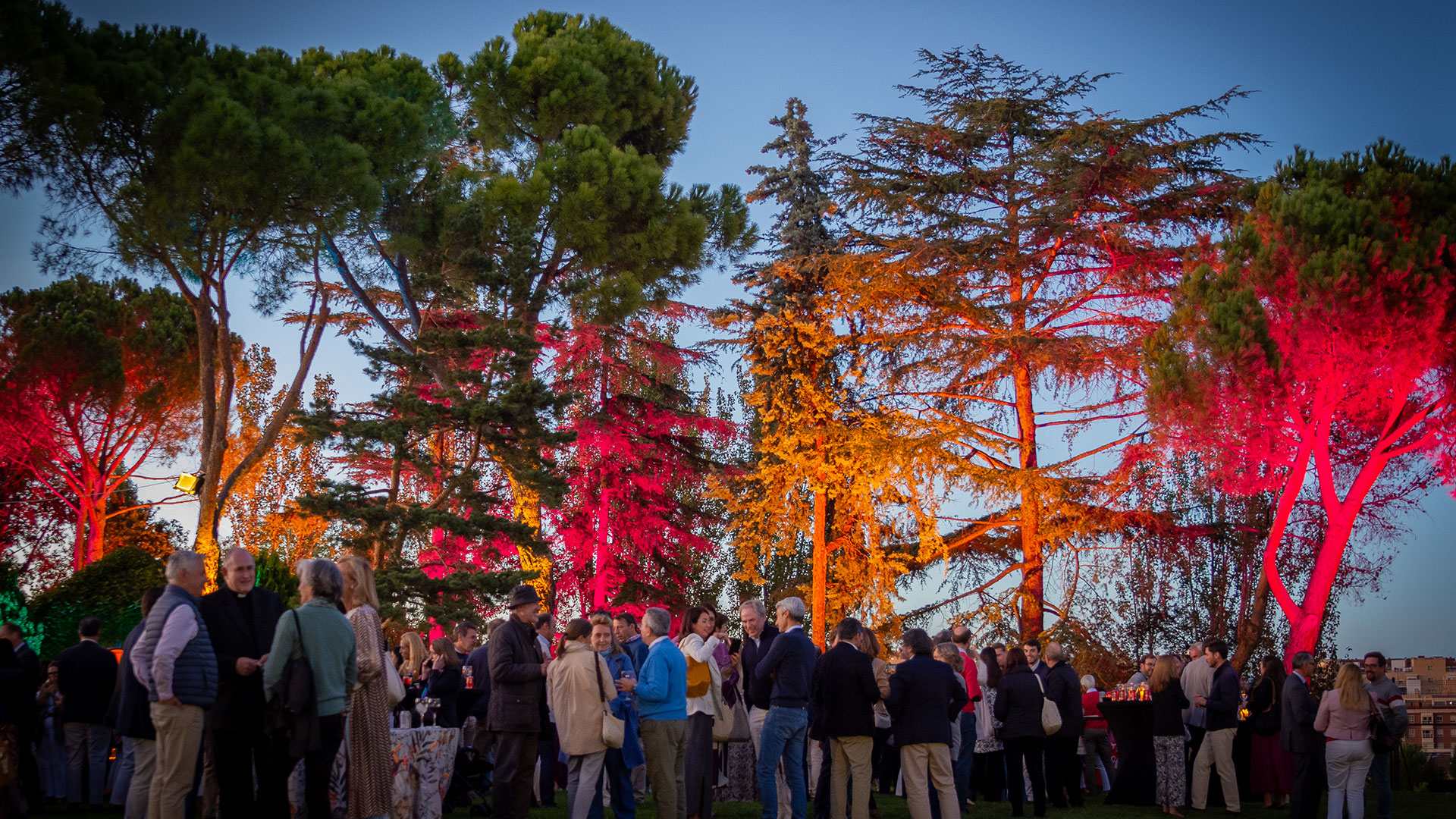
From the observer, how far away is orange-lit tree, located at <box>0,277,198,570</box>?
30453 mm

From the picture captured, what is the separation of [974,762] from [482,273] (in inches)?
504

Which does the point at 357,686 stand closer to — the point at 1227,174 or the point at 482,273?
the point at 482,273

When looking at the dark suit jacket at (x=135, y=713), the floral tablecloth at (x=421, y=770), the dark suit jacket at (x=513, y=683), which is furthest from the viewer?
the dark suit jacket at (x=513, y=683)

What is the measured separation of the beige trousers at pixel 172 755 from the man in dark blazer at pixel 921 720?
15.7 ft

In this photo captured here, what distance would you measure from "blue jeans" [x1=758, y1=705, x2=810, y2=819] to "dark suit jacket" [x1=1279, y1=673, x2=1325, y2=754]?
14.1 feet

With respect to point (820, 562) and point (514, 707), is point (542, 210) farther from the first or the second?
point (514, 707)

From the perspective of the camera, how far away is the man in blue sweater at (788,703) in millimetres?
8656

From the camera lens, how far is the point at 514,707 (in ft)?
27.2

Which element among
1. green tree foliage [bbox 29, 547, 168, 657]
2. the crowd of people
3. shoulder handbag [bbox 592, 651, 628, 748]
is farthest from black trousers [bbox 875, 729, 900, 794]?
green tree foliage [bbox 29, 547, 168, 657]

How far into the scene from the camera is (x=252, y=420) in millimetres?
31969

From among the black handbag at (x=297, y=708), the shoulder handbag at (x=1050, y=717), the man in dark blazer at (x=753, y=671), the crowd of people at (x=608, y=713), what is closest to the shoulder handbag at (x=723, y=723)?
the crowd of people at (x=608, y=713)

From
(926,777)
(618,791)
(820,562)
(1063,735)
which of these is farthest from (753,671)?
(820,562)

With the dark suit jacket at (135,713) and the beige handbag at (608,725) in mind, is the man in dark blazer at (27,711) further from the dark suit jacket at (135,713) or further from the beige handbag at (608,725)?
the beige handbag at (608,725)

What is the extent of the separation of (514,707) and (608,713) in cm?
75
